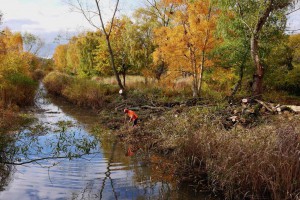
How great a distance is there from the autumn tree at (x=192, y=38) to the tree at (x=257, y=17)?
2183 millimetres

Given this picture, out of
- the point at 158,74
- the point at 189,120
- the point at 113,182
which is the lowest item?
the point at 113,182

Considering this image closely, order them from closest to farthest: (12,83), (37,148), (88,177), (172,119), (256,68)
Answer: (88,177) → (37,148) → (172,119) → (256,68) → (12,83)

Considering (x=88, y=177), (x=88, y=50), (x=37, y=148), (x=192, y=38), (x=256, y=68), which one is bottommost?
(x=88, y=177)

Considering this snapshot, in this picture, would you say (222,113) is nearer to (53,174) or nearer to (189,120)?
(189,120)

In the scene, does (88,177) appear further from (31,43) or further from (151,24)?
(31,43)

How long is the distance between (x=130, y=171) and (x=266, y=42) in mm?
11165

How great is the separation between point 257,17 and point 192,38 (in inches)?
171

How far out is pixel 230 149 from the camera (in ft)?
23.0

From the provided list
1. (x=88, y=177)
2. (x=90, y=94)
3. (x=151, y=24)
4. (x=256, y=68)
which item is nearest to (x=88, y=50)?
(x=151, y=24)

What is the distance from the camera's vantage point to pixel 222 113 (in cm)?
1221

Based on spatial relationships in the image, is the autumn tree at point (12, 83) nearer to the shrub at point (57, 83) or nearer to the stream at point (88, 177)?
the shrub at point (57, 83)

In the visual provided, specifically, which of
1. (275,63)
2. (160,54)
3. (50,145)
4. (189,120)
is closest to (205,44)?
(160,54)

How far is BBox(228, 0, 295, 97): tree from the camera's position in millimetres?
14766

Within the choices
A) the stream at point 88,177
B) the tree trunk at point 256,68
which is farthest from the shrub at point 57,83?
the stream at point 88,177
